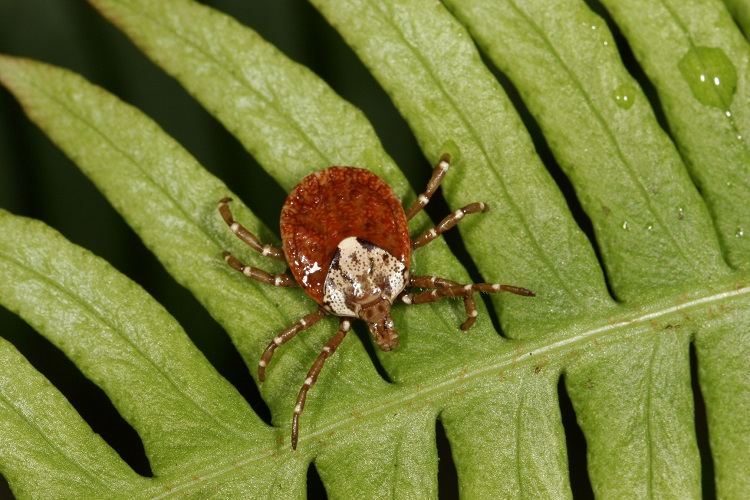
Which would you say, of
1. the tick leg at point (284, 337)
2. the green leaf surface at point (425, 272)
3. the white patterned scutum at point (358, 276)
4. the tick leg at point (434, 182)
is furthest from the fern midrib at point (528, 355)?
the tick leg at point (434, 182)

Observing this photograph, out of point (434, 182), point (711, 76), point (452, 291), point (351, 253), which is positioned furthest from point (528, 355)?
point (711, 76)

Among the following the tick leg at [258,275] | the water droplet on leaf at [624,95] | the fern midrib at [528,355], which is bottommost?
the fern midrib at [528,355]

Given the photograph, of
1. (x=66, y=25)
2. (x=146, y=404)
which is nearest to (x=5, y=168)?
(x=66, y=25)

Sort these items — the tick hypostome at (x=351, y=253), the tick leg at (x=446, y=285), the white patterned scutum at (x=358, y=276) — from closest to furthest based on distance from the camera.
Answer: the tick leg at (x=446, y=285), the tick hypostome at (x=351, y=253), the white patterned scutum at (x=358, y=276)

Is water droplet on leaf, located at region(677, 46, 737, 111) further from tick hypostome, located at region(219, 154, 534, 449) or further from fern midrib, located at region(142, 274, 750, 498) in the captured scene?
tick hypostome, located at region(219, 154, 534, 449)

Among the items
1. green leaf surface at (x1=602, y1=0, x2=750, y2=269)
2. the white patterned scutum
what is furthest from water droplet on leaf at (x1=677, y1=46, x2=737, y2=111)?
the white patterned scutum

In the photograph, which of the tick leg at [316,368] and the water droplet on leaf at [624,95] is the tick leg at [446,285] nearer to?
the tick leg at [316,368]

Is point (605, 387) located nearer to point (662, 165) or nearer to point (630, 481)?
point (630, 481)
